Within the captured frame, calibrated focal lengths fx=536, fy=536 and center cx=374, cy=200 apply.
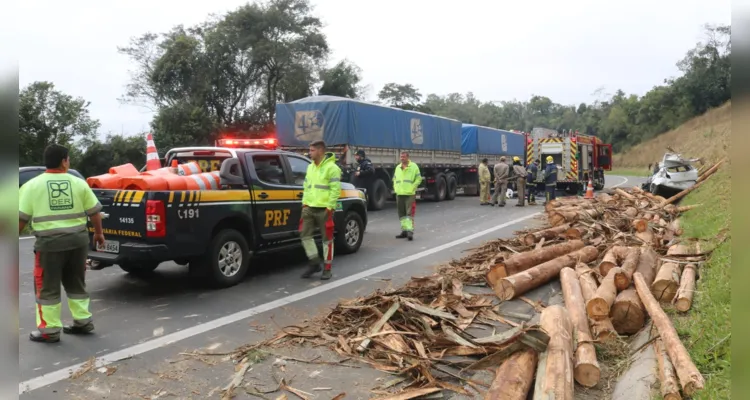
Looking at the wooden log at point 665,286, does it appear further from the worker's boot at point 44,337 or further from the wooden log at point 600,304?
the worker's boot at point 44,337

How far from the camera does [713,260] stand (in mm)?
5762

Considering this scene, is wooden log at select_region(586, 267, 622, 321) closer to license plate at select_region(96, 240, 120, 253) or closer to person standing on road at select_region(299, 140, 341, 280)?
person standing on road at select_region(299, 140, 341, 280)

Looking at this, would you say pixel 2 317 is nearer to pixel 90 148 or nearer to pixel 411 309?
pixel 411 309

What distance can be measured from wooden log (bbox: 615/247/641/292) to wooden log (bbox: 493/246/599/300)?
0.60m

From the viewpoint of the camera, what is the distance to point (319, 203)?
7.34m

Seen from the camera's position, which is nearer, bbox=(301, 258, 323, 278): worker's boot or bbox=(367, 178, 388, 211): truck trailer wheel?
bbox=(301, 258, 323, 278): worker's boot

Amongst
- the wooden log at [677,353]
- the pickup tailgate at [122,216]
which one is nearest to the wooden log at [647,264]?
the wooden log at [677,353]

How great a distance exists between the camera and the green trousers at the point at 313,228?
741cm

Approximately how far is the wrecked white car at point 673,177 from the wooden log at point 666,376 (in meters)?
14.2

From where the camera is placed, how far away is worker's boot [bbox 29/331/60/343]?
191 inches

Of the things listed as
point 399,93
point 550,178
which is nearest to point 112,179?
point 550,178

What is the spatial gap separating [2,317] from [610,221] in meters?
9.95

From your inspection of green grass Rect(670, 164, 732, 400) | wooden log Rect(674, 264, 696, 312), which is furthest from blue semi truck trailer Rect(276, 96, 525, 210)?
wooden log Rect(674, 264, 696, 312)

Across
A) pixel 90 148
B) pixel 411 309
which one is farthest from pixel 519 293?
pixel 90 148
